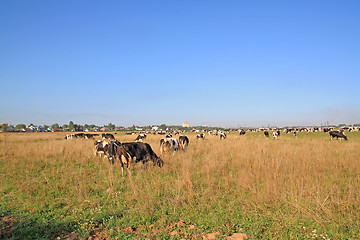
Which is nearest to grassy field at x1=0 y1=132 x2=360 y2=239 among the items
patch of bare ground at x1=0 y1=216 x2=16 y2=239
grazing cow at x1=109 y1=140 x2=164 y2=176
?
patch of bare ground at x1=0 y1=216 x2=16 y2=239

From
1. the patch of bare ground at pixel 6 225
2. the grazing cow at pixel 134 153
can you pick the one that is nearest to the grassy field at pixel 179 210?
the patch of bare ground at pixel 6 225

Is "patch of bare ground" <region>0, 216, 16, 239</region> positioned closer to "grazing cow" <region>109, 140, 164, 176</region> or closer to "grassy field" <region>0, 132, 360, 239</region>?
"grassy field" <region>0, 132, 360, 239</region>

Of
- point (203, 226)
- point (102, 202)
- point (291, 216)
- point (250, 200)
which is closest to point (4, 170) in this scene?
point (102, 202)

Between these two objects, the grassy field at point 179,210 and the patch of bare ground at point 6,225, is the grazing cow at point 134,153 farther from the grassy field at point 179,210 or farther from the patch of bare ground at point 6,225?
the patch of bare ground at point 6,225

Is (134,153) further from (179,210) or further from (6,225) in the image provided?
(6,225)

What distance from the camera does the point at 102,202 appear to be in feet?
18.4

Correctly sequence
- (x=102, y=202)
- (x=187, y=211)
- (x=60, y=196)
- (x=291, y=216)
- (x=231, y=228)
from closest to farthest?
(x=231, y=228) → (x=291, y=216) → (x=187, y=211) → (x=102, y=202) → (x=60, y=196)

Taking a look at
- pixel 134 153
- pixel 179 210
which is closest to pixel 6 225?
pixel 179 210

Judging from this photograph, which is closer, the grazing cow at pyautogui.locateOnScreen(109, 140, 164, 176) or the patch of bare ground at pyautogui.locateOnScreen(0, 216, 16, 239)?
the patch of bare ground at pyautogui.locateOnScreen(0, 216, 16, 239)

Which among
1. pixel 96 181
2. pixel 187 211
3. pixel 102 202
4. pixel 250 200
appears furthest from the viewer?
pixel 96 181

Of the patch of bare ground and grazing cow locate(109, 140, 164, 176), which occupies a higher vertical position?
grazing cow locate(109, 140, 164, 176)

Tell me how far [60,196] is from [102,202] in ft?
5.09

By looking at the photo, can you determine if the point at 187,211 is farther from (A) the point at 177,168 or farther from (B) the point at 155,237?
(A) the point at 177,168

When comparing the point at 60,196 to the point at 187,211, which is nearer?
the point at 187,211
